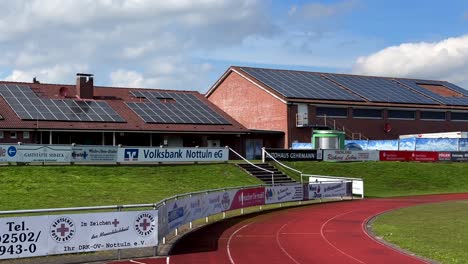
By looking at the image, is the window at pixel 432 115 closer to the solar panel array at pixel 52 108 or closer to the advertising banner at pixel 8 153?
the solar panel array at pixel 52 108

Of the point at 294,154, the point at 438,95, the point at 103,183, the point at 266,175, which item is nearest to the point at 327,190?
the point at 266,175

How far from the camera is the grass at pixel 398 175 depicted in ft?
157

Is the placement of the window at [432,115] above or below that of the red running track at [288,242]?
above

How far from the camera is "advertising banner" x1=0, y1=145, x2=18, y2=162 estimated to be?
1422 inches

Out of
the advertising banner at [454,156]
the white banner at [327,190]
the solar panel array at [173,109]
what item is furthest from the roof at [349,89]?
the white banner at [327,190]

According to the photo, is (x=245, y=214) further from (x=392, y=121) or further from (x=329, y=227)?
(x=392, y=121)

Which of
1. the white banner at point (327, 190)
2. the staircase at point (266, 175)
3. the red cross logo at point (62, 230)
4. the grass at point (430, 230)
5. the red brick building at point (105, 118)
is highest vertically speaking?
the red brick building at point (105, 118)

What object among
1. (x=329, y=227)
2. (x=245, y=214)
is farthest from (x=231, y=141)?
(x=329, y=227)

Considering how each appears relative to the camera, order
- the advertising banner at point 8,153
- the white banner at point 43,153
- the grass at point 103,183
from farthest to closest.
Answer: the white banner at point 43,153 < the advertising banner at point 8,153 < the grass at point 103,183

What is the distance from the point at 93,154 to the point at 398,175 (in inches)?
1071

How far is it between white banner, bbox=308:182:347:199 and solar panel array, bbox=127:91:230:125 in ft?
65.0

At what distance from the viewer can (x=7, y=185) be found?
31344mm

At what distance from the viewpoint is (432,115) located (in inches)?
2881

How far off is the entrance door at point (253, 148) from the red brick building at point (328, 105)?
1.74ft
